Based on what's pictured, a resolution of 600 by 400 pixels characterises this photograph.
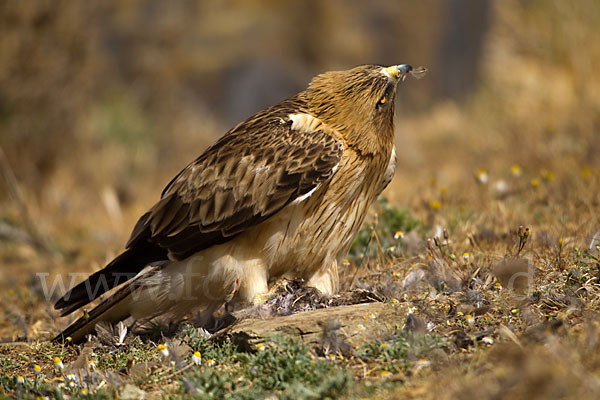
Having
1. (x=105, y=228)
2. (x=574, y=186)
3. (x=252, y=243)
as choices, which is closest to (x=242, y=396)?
(x=252, y=243)

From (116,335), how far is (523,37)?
9.62 meters

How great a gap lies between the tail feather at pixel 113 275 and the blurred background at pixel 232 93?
2111 millimetres

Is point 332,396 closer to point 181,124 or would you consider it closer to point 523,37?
point 523,37

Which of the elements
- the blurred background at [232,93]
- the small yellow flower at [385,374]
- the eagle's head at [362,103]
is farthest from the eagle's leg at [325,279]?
the blurred background at [232,93]

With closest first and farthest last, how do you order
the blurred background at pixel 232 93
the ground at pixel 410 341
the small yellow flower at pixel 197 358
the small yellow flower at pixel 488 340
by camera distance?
the ground at pixel 410 341
the small yellow flower at pixel 488 340
the small yellow flower at pixel 197 358
the blurred background at pixel 232 93

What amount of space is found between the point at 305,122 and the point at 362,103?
36cm

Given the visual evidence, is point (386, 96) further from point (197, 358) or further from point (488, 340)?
point (197, 358)

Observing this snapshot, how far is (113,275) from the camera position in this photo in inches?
171

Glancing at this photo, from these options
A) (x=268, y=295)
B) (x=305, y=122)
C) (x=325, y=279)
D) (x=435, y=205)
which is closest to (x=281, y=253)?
(x=268, y=295)

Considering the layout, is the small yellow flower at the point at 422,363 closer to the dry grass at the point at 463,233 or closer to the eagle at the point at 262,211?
the dry grass at the point at 463,233

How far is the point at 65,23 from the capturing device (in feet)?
32.6

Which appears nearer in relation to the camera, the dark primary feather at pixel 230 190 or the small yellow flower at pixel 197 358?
the small yellow flower at pixel 197 358

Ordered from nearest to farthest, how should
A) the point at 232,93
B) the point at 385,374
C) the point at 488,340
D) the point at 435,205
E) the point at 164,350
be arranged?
the point at 385,374
the point at 488,340
the point at 164,350
the point at 435,205
the point at 232,93

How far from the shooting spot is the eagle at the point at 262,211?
402cm
